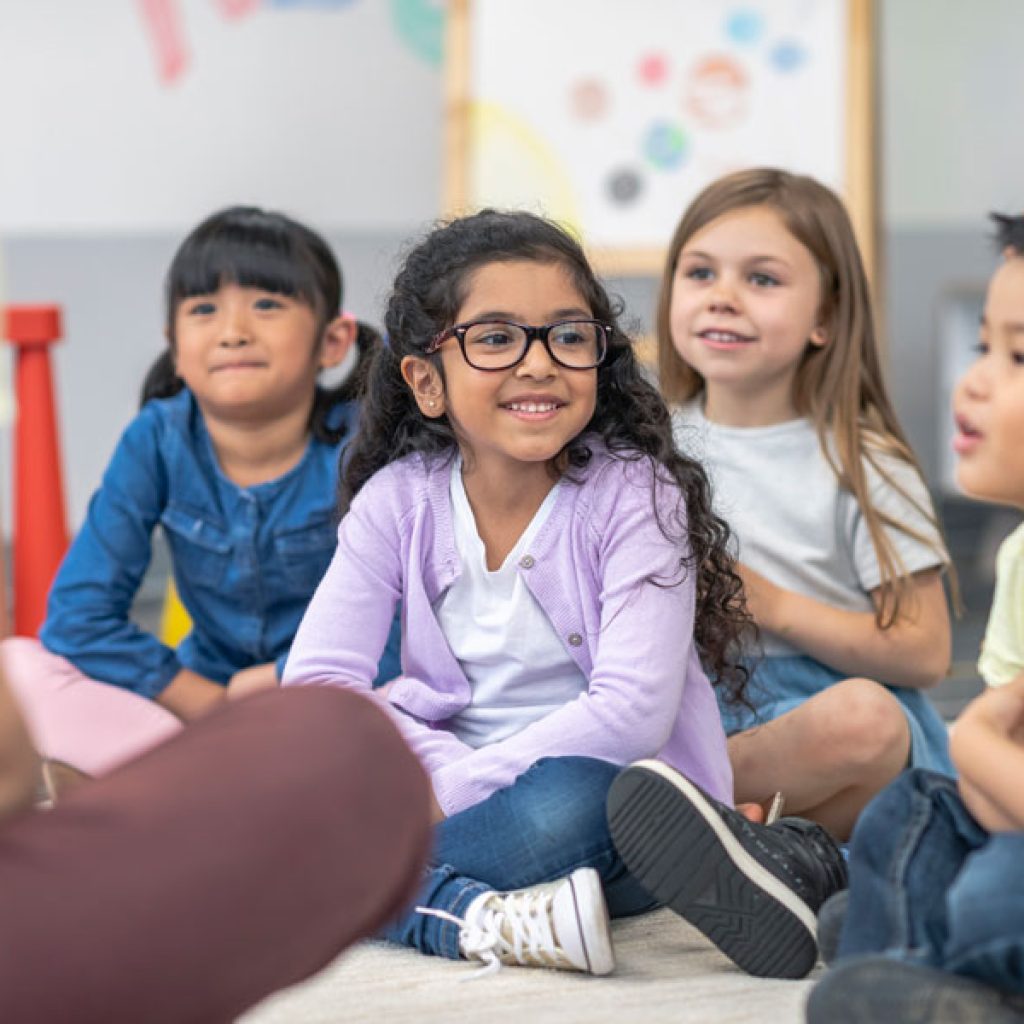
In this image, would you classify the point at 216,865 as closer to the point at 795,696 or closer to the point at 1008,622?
the point at 1008,622

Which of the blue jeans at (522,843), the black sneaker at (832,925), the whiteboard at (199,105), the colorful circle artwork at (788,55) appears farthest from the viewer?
the whiteboard at (199,105)

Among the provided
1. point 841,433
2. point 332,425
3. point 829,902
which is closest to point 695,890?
point 829,902

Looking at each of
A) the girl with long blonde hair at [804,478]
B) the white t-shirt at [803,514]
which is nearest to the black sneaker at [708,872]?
the girl with long blonde hair at [804,478]

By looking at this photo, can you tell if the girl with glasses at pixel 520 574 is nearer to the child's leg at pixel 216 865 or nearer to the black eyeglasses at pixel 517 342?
the black eyeglasses at pixel 517 342

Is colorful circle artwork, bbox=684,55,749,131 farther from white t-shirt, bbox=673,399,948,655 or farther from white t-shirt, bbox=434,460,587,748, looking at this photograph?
white t-shirt, bbox=434,460,587,748

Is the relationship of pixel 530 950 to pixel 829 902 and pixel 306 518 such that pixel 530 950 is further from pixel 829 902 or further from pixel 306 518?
pixel 306 518

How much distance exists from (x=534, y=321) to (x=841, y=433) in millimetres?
450

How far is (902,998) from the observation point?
0.89 meters

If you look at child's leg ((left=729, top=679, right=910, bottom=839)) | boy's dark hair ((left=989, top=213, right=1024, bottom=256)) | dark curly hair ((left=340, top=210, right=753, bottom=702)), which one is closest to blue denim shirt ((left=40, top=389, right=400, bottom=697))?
dark curly hair ((left=340, top=210, right=753, bottom=702))

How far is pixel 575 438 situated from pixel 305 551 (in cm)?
42

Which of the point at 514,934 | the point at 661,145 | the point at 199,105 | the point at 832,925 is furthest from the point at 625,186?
the point at 832,925

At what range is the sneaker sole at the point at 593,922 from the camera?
1.19m

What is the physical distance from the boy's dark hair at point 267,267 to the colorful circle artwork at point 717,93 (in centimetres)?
135

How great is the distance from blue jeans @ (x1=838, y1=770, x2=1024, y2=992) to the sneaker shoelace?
0.87 feet
